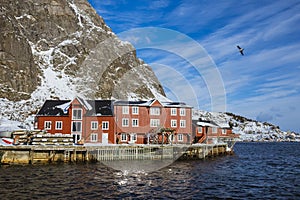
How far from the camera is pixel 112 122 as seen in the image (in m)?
60.8

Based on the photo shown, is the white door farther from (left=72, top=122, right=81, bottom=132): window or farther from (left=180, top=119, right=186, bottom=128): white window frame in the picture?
(left=180, top=119, right=186, bottom=128): white window frame

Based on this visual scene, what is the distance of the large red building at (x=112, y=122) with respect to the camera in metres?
60.4

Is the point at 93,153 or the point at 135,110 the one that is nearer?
the point at 93,153

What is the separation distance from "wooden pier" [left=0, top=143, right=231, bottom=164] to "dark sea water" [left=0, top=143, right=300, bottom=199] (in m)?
3.92

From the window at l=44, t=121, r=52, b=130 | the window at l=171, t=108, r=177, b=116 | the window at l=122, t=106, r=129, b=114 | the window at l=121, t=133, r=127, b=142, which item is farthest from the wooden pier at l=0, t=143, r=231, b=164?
the window at l=44, t=121, r=52, b=130

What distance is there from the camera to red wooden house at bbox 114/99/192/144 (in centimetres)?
6119

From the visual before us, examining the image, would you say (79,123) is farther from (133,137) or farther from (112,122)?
(133,137)

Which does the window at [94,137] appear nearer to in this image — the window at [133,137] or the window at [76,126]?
the window at [76,126]

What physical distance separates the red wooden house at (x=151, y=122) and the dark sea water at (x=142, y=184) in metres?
19.3

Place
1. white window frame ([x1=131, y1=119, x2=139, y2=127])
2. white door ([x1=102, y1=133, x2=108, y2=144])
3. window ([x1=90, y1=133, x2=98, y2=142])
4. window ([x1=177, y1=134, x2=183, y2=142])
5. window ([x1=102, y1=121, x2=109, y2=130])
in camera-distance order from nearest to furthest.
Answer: white door ([x1=102, y1=133, x2=108, y2=144])
window ([x1=90, y1=133, x2=98, y2=142])
window ([x1=102, y1=121, x2=109, y2=130])
white window frame ([x1=131, y1=119, x2=139, y2=127])
window ([x1=177, y1=134, x2=183, y2=142])

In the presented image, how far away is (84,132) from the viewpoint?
199 ft

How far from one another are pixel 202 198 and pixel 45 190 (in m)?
15.1

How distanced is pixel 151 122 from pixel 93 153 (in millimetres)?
17516

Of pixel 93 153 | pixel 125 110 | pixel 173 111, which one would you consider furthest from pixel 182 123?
pixel 93 153
